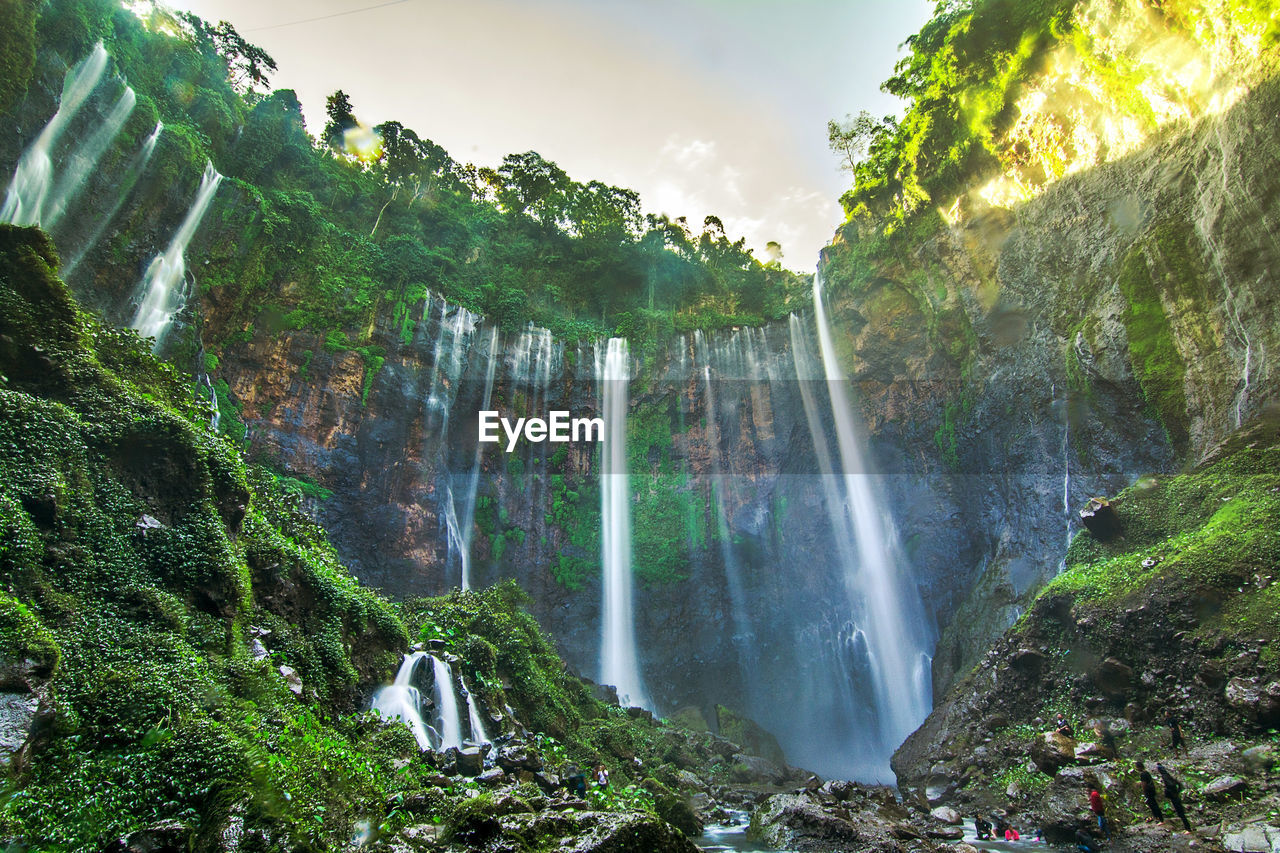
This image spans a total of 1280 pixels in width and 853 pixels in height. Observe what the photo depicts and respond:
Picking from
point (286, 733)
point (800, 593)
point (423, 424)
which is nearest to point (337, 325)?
point (423, 424)

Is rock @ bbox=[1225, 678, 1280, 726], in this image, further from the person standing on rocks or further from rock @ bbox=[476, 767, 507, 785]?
rock @ bbox=[476, 767, 507, 785]

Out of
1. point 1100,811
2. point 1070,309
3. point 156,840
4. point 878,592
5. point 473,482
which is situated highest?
point 1070,309

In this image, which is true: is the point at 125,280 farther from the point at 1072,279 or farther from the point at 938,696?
the point at 938,696

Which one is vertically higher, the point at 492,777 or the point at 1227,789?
the point at 492,777

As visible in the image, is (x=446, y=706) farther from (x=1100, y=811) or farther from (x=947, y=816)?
(x=1100, y=811)

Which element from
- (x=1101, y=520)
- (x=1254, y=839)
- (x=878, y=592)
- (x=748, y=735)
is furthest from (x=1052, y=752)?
(x=878, y=592)

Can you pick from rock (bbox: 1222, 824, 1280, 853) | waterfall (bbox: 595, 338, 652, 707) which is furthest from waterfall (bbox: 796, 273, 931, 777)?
rock (bbox: 1222, 824, 1280, 853)

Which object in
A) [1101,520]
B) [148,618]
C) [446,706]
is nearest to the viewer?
[148,618]
